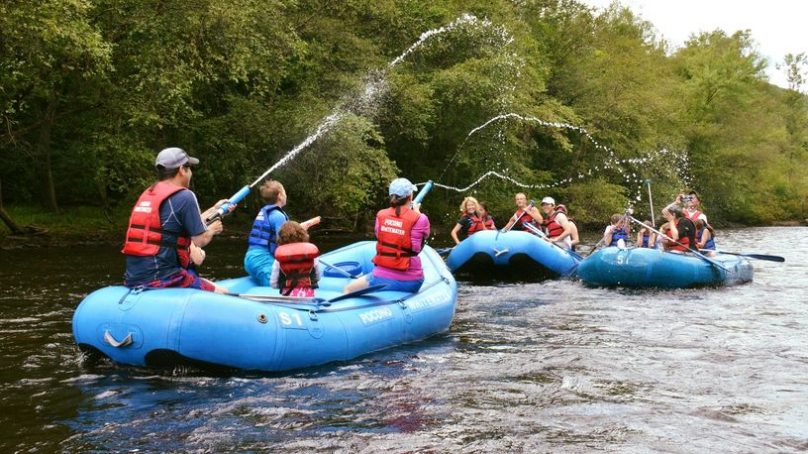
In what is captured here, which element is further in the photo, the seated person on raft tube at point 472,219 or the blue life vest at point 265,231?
the seated person on raft tube at point 472,219

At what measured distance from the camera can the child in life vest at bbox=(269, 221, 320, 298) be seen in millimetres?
7105

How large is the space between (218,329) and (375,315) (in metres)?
1.73

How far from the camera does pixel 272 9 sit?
1881cm

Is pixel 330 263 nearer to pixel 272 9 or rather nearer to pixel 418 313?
pixel 418 313

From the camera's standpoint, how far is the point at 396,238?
25.7 ft

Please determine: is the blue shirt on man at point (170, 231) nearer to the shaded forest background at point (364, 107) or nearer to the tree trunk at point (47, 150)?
the shaded forest background at point (364, 107)

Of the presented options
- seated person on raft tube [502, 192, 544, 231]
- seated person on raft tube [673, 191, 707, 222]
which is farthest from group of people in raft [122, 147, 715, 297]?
seated person on raft tube [502, 192, 544, 231]

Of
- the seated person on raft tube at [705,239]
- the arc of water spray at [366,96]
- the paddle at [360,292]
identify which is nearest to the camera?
the paddle at [360,292]

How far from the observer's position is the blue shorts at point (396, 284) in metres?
7.88

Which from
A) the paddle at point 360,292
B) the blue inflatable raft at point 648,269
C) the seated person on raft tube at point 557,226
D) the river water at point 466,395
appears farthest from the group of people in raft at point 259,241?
the seated person on raft tube at point 557,226

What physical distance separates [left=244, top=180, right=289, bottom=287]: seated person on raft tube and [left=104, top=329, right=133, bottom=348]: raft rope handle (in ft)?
8.14

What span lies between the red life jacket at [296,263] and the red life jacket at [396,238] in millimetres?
898

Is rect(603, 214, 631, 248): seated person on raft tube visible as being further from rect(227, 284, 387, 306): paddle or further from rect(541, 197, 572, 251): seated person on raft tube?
rect(227, 284, 387, 306): paddle

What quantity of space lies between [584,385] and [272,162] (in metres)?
16.7
